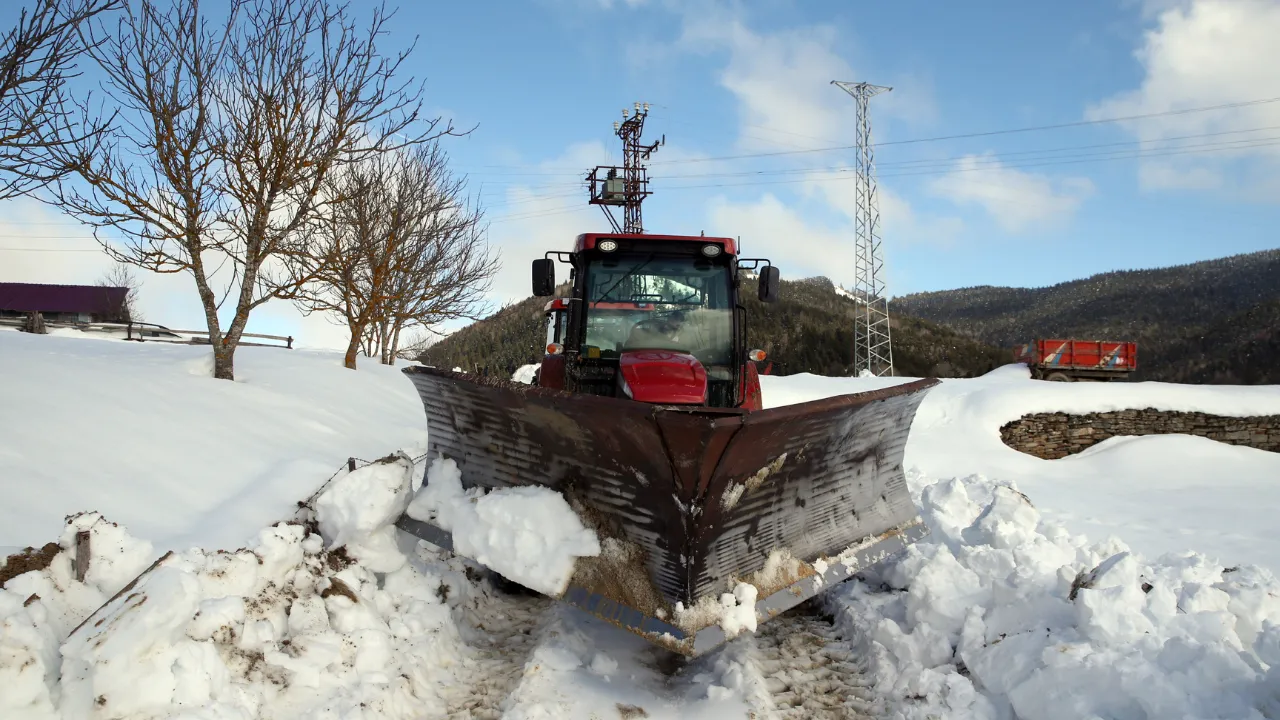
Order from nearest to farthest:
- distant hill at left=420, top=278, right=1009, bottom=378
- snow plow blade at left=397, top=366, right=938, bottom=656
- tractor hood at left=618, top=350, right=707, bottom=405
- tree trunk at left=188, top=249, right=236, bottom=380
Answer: snow plow blade at left=397, top=366, right=938, bottom=656
tractor hood at left=618, top=350, right=707, bottom=405
tree trunk at left=188, top=249, right=236, bottom=380
distant hill at left=420, top=278, right=1009, bottom=378

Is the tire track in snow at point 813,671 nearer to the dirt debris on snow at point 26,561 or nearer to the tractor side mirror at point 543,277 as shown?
the tractor side mirror at point 543,277

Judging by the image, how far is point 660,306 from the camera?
5.06 meters

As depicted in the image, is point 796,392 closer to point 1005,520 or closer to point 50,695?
point 1005,520

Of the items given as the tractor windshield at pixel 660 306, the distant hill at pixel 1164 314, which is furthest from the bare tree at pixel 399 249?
the distant hill at pixel 1164 314

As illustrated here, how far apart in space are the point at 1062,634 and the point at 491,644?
2.69m

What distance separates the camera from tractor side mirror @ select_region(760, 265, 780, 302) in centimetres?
518

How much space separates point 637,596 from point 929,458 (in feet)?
29.8

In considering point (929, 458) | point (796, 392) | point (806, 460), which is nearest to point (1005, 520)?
point (806, 460)

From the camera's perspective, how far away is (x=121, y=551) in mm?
2992

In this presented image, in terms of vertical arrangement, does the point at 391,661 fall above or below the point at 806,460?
below

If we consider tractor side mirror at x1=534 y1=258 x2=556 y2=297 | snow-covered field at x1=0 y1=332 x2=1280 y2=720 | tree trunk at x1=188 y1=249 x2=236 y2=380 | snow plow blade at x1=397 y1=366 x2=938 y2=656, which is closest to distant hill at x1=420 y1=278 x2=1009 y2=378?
tree trunk at x1=188 y1=249 x2=236 y2=380

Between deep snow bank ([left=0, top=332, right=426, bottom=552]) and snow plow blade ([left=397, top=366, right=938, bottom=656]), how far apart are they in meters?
1.76

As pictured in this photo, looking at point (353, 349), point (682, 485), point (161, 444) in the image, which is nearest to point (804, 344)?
point (353, 349)

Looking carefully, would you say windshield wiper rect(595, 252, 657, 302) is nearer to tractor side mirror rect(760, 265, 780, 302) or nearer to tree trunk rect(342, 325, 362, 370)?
tractor side mirror rect(760, 265, 780, 302)
